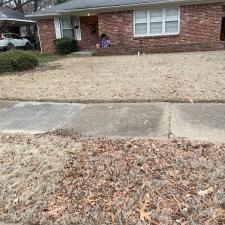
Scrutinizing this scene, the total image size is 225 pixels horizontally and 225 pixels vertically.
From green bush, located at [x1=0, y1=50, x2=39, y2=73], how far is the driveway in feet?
2.28

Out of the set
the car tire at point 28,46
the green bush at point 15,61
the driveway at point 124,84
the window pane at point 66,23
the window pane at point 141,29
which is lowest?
the car tire at point 28,46

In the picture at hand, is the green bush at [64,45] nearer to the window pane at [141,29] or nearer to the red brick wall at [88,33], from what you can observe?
the red brick wall at [88,33]

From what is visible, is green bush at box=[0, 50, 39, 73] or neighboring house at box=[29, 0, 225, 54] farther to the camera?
neighboring house at box=[29, 0, 225, 54]

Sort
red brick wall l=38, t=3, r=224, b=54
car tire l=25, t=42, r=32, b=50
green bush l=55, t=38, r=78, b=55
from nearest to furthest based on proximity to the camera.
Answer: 1. red brick wall l=38, t=3, r=224, b=54
2. green bush l=55, t=38, r=78, b=55
3. car tire l=25, t=42, r=32, b=50

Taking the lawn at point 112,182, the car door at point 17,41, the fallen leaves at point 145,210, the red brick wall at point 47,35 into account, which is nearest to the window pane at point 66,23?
the red brick wall at point 47,35

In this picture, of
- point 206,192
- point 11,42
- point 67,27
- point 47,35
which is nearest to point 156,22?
point 67,27

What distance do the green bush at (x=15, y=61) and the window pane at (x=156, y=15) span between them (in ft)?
25.8

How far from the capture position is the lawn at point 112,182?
2.57 meters

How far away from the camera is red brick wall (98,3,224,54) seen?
14.9 metres

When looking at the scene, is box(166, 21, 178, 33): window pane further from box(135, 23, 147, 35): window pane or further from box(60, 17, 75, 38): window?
box(60, 17, 75, 38): window

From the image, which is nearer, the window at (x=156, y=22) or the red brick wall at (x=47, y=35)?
the window at (x=156, y=22)

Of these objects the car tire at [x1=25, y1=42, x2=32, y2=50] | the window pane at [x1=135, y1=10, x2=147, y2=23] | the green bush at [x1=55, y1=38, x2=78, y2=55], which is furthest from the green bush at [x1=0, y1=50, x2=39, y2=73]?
the car tire at [x1=25, y1=42, x2=32, y2=50]

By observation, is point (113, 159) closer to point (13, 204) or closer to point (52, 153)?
point (52, 153)

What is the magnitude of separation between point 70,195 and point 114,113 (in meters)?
2.44
